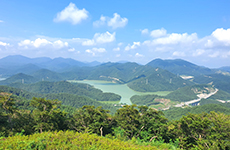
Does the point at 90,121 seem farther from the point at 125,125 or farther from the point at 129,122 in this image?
the point at 129,122

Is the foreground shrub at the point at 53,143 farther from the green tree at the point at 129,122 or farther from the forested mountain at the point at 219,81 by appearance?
the forested mountain at the point at 219,81

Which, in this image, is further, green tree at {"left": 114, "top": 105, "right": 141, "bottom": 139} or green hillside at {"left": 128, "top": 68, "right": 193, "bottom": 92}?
green hillside at {"left": 128, "top": 68, "right": 193, "bottom": 92}

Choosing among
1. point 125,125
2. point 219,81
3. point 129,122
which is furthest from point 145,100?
point 219,81

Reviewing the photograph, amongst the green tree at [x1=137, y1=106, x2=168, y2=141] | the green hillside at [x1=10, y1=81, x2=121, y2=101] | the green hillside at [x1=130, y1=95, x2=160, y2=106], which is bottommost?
the green hillside at [x1=130, y1=95, x2=160, y2=106]

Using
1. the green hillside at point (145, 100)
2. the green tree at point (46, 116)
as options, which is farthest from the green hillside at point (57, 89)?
the green tree at point (46, 116)

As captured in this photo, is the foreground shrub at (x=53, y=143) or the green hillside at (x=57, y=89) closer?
the foreground shrub at (x=53, y=143)

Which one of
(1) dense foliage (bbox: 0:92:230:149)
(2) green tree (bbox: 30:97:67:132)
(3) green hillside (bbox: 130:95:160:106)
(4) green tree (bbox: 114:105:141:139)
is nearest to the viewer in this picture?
(1) dense foliage (bbox: 0:92:230:149)

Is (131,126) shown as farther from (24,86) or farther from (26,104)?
(24,86)

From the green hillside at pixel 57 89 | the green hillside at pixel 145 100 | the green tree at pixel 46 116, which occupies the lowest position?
the green hillside at pixel 145 100

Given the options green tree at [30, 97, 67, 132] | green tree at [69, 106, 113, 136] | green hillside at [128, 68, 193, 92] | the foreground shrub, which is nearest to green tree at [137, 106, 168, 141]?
green tree at [69, 106, 113, 136]

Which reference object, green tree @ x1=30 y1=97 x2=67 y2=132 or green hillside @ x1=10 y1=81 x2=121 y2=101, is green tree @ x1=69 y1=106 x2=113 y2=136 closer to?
green tree @ x1=30 y1=97 x2=67 y2=132

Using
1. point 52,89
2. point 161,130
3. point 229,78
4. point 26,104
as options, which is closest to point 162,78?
point 229,78
